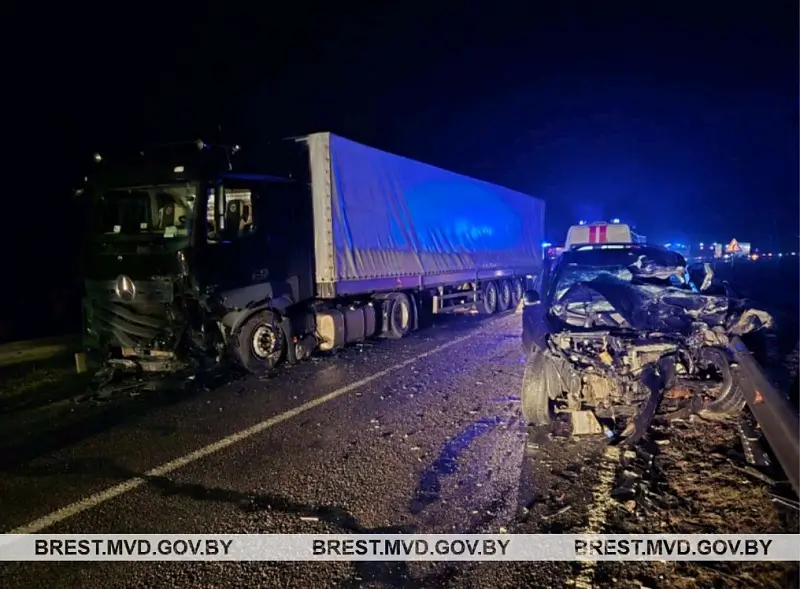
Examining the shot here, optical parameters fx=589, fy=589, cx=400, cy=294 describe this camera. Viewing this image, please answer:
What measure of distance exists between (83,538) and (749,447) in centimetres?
517

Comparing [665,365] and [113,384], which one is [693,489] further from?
[113,384]

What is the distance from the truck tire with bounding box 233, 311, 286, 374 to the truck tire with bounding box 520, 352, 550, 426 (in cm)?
470

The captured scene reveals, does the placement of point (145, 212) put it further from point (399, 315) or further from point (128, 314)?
point (399, 315)

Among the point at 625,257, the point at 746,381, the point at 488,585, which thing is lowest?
the point at 488,585

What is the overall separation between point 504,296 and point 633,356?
12830 millimetres

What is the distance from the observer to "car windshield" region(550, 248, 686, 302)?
7430 millimetres

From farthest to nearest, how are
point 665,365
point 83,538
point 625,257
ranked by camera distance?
point 625,257
point 665,365
point 83,538

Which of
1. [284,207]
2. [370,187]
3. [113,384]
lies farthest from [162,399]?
[370,187]

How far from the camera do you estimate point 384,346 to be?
11406 millimetres

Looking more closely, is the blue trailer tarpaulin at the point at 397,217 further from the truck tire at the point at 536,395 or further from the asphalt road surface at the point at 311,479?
the truck tire at the point at 536,395

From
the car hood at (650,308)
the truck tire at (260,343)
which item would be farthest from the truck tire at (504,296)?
the car hood at (650,308)

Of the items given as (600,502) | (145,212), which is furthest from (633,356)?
(145,212)

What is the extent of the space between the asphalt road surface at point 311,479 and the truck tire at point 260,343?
1002mm

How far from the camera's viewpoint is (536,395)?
553 cm
